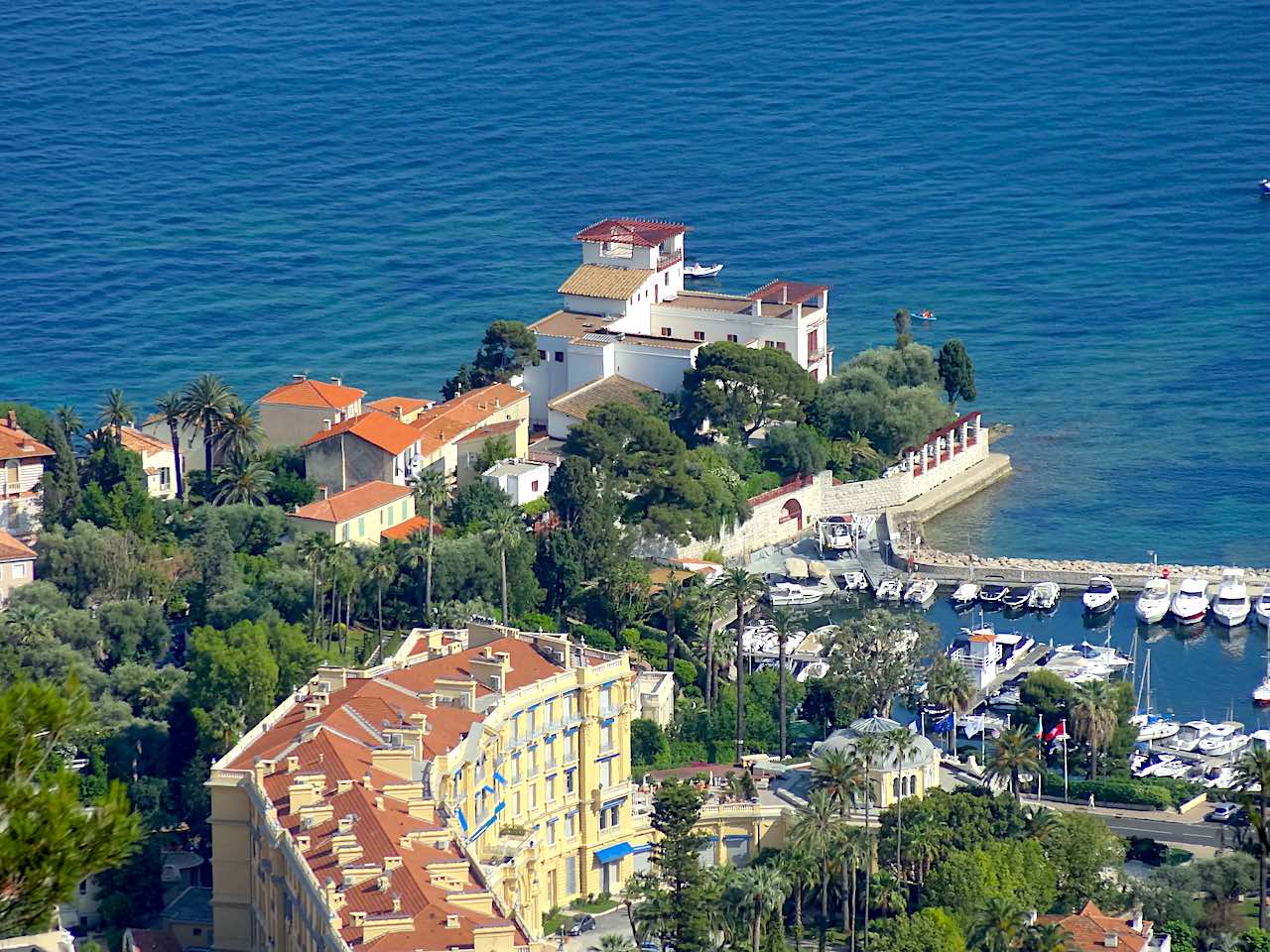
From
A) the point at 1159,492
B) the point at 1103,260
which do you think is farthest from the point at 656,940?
the point at 1103,260

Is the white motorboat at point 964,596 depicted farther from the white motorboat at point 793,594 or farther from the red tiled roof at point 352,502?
the red tiled roof at point 352,502

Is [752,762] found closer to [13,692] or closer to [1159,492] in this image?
[1159,492]

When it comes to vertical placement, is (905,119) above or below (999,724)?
above

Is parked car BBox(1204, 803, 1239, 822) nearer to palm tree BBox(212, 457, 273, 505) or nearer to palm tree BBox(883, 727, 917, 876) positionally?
palm tree BBox(883, 727, 917, 876)

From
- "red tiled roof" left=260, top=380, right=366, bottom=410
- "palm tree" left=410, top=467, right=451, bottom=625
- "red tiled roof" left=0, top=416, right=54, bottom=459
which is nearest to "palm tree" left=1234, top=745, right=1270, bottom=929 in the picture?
"palm tree" left=410, top=467, right=451, bottom=625

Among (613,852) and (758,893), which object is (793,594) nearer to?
(613,852)

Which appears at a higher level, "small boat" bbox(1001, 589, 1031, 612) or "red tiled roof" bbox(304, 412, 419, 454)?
"red tiled roof" bbox(304, 412, 419, 454)
